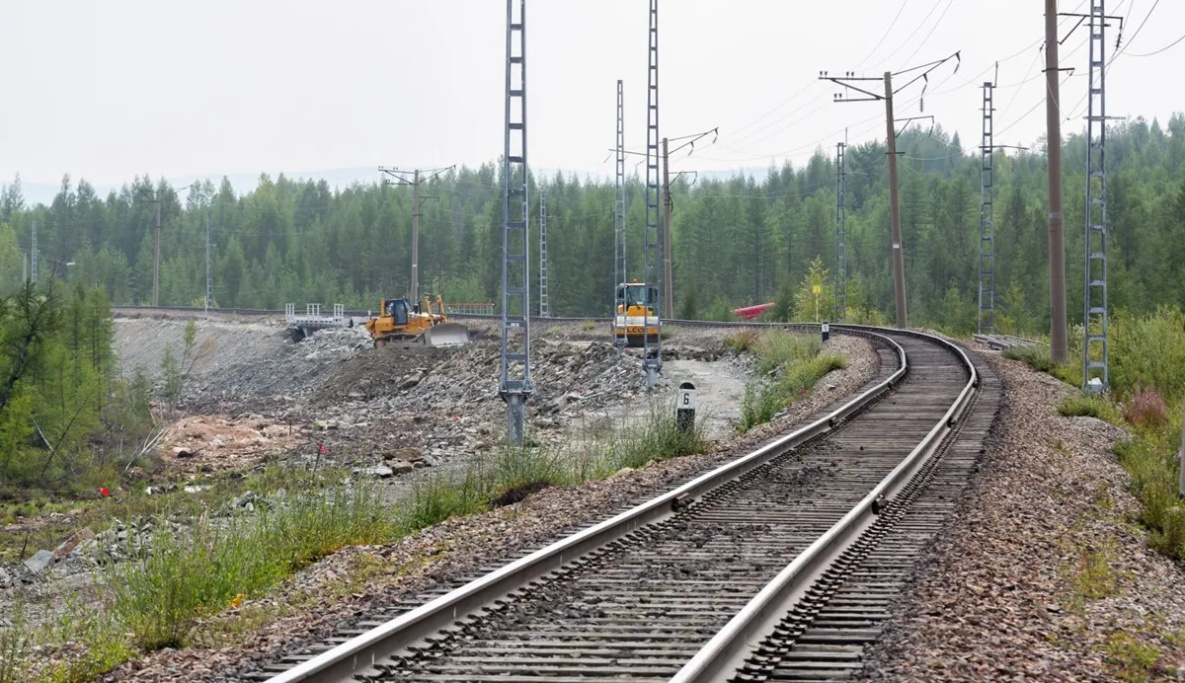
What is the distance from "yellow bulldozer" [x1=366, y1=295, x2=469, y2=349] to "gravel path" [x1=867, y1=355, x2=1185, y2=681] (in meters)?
46.0

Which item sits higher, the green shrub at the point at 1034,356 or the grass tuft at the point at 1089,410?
the green shrub at the point at 1034,356

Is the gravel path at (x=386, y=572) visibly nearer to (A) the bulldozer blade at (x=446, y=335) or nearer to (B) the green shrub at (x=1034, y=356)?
(B) the green shrub at (x=1034, y=356)

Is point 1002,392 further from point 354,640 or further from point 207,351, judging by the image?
point 207,351

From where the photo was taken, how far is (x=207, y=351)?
82.4 metres

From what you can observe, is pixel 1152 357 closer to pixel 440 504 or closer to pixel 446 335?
pixel 440 504

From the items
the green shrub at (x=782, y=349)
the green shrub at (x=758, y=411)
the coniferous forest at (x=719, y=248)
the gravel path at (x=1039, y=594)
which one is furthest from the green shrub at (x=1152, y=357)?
the coniferous forest at (x=719, y=248)

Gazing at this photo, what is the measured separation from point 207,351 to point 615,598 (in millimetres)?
77349

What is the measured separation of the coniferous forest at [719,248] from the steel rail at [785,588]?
2997 inches

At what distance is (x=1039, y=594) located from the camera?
9.05m

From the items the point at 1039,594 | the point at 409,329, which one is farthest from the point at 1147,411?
the point at 409,329

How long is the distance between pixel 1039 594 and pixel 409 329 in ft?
183

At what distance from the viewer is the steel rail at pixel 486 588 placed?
667cm

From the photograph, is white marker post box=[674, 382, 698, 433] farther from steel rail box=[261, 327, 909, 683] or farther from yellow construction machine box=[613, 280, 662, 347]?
yellow construction machine box=[613, 280, 662, 347]

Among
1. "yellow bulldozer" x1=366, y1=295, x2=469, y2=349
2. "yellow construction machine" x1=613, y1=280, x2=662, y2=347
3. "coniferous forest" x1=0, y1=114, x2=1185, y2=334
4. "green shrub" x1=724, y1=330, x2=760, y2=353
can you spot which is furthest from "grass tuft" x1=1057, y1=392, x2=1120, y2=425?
"coniferous forest" x1=0, y1=114, x2=1185, y2=334
